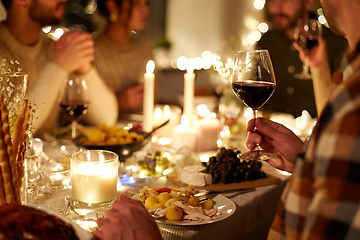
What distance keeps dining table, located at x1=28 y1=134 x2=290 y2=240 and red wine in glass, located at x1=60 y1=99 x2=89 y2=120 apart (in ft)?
0.70

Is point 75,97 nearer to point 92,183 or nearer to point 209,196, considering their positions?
point 92,183

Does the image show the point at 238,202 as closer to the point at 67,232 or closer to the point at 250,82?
the point at 250,82

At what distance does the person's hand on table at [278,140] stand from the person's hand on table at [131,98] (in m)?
1.60

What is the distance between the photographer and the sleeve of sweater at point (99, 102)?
1.98 meters

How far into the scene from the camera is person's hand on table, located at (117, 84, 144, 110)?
250 cm

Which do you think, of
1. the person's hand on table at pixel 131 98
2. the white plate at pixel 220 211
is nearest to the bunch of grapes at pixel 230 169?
the white plate at pixel 220 211

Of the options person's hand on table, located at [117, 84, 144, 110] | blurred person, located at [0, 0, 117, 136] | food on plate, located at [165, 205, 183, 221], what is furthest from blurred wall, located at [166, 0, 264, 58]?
food on plate, located at [165, 205, 183, 221]

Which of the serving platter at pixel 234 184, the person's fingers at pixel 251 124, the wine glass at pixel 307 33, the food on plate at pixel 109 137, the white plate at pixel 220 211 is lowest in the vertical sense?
the serving platter at pixel 234 184

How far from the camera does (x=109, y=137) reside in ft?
4.07

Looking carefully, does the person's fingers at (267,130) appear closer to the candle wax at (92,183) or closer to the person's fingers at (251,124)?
the person's fingers at (251,124)

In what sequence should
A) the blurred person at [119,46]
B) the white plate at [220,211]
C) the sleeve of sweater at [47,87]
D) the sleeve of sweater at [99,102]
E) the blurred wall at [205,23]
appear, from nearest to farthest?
the white plate at [220,211]
the sleeve of sweater at [47,87]
the sleeve of sweater at [99,102]
the blurred person at [119,46]
the blurred wall at [205,23]

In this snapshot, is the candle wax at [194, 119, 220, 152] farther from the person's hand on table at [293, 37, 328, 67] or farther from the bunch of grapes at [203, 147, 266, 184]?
the person's hand on table at [293, 37, 328, 67]

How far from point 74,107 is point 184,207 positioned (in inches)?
31.0

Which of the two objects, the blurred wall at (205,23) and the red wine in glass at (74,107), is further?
the blurred wall at (205,23)
